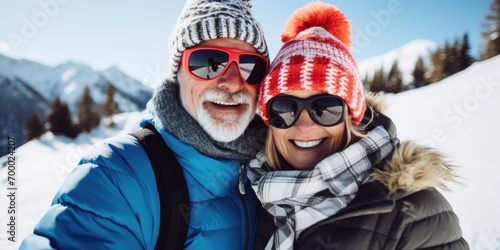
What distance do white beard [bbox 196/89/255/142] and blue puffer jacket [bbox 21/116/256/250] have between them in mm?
184

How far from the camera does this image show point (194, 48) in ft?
6.61

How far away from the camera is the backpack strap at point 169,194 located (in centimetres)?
154

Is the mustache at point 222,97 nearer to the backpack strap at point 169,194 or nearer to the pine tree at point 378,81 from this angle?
the backpack strap at point 169,194

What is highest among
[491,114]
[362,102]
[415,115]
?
[362,102]

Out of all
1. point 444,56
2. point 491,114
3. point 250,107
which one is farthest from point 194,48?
point 444,56

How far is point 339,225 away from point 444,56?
3839 centimetres

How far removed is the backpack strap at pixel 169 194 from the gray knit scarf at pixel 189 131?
15cm

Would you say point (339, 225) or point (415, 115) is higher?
point (339, 225)

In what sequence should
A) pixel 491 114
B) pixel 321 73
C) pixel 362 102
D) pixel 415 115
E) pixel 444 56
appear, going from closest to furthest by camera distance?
pixel 321 73 < pixel 362 102 < pixel 491 114 < pixel 415 115 < pixel 444 56

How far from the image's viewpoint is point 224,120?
1.96 metres

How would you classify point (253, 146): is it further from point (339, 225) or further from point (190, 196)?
point (339, 225)

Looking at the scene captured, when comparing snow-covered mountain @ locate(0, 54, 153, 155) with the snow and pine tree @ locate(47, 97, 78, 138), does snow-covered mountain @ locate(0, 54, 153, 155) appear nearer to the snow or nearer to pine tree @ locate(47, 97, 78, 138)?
pine tree @ locate(47, 97, 78, 138)

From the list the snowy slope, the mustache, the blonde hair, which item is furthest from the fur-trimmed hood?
the snowy slope

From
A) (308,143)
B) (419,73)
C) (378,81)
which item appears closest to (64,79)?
(378,81)
